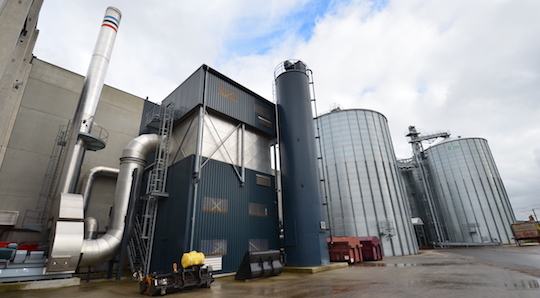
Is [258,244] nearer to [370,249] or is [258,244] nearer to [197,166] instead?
[197,166]

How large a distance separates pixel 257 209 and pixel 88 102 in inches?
533

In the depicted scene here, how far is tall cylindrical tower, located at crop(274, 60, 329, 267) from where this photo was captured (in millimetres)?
16470

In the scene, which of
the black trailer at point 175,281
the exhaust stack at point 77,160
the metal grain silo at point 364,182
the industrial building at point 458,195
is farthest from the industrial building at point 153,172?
the industrial building at point 458,195

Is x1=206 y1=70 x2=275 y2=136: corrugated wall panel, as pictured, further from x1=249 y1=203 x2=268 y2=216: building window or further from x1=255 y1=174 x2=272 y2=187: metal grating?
x1=249 y1=203 x2=268 y2=216: building window

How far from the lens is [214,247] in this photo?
14055 millimetres

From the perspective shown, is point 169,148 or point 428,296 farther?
point 169,148

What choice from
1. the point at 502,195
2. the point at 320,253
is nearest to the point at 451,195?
the point at 502,195

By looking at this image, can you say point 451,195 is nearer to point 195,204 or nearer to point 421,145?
point 421,145

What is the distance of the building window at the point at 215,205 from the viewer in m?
14.5

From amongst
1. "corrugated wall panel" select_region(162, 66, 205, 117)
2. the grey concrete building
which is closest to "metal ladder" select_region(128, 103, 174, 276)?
"corrugated wall panel" select_region(162, 66, 205, 117)

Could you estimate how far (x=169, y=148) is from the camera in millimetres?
16844

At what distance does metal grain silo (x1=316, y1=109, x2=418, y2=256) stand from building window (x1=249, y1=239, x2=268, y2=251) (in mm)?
10479

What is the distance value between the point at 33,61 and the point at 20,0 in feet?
45.4

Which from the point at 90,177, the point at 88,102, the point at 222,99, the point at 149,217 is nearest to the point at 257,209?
the point at 149,217
